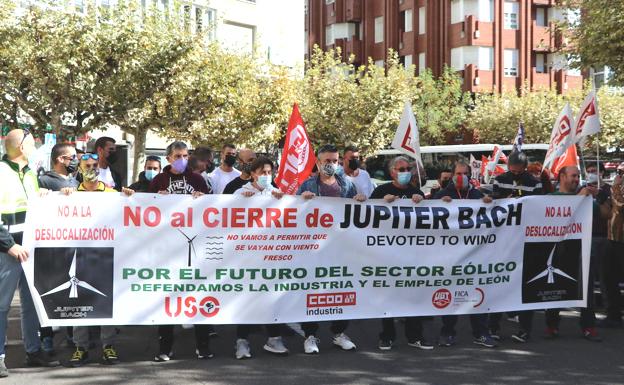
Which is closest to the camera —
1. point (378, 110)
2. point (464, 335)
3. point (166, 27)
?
point (464, 335)

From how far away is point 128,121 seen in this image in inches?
992

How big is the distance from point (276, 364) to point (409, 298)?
59.8 inches

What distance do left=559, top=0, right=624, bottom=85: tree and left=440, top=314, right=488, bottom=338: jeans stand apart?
12199 mm

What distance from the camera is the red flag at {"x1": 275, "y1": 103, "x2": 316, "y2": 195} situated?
8016mm

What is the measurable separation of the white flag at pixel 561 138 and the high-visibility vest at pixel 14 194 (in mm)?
6475

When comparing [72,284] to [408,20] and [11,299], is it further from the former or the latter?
[408,20]

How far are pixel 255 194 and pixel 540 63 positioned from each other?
49669 mm

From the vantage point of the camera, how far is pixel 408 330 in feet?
25.2

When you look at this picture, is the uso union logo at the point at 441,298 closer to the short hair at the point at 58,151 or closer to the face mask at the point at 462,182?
the face mask at the point at 462,182

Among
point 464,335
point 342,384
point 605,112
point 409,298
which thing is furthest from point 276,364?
point 605,112

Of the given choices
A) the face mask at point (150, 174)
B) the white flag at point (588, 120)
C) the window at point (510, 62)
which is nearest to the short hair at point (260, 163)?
the face mask at point (150, 174)

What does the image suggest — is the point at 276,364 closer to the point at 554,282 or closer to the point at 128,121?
the point at 554,282

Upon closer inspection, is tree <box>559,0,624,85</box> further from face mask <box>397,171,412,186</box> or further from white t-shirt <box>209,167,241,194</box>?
face mask <box>397,171,412,186</box>

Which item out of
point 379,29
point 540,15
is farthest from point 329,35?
point 540,15
